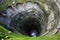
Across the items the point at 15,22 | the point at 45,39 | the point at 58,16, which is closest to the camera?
the point at 45,39

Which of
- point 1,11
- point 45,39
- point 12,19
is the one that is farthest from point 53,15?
point 45,39

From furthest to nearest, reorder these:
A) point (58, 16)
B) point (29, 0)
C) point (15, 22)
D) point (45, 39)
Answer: point (29, 0) < point (15, 22) < point (58, 16) < point (45, 39)

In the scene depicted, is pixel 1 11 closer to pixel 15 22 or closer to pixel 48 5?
pixel 15 22

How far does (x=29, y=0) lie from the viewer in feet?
31.5

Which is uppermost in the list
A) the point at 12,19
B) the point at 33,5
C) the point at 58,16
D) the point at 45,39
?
the point at 33,5

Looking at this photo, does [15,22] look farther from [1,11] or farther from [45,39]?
[45,39]

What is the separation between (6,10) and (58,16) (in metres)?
2.83

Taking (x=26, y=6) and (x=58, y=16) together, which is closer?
(x=58, y=16)

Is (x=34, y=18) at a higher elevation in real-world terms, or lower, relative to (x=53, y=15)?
higher

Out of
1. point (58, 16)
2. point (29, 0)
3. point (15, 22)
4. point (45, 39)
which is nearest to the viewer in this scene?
point (45, 39)

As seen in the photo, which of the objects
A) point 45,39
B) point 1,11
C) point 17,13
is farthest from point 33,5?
point 45,39

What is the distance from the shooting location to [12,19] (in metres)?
9.06

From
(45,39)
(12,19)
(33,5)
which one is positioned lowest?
(45,39)

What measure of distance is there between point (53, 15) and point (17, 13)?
207cm
